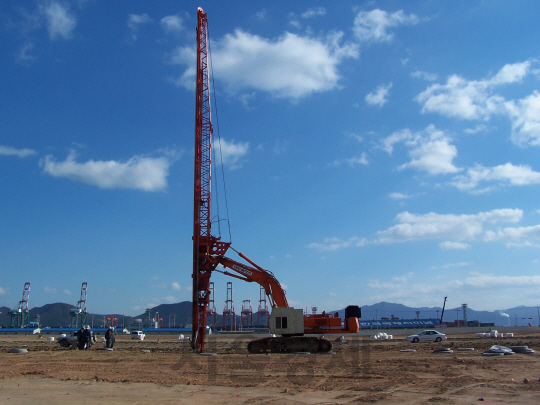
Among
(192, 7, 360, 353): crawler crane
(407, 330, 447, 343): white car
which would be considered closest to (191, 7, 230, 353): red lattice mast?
(192, 7, 360, 353): crawler crane

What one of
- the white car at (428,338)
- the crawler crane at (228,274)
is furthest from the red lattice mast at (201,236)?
the white car at (428,338)

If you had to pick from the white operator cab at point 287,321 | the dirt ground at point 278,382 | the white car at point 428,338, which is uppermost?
the white operator cab at point 287,321

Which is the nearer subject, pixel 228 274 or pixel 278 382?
pixel 278 382

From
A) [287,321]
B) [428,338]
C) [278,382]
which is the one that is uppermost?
[287,321]

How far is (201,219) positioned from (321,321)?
42.2 ft

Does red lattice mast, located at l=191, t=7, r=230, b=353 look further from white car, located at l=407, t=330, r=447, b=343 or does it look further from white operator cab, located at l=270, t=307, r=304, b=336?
white car, located at l=407, t=330, r=447, b=343

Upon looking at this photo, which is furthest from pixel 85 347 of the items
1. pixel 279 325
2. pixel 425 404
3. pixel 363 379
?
pixel 425 404

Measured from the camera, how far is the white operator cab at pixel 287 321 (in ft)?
107

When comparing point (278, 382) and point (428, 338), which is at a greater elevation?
point (278, 382)

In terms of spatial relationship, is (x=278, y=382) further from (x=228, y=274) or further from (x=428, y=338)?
(x=428, y=338)

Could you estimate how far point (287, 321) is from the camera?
3266cm

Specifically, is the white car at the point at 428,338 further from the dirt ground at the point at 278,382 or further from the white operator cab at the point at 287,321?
the dirt ground at the point at 278,382

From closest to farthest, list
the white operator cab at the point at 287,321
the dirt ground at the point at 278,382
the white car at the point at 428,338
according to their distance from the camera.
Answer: the dirt ground at the point at 278,382 < the white operator cab at the point at 287,321 < the white car at the point at 428,338

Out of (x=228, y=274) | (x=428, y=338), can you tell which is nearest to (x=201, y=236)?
(x=228, y=274)
